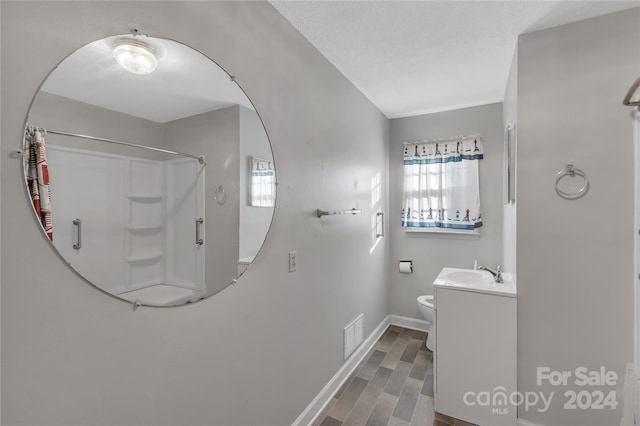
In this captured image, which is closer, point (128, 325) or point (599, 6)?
point (128, 325)

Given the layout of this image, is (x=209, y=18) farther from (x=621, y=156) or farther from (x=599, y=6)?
(x=621, y=156)

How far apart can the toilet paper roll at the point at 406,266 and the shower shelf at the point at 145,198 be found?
280 centimetres

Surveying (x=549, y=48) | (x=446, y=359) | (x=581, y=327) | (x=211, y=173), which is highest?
(x=549, y=48)

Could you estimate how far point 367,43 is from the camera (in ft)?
6.17

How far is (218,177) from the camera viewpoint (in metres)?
1.24

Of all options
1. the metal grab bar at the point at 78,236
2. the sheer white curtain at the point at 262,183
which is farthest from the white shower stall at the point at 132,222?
the sheer white curtain at the point at 262,183

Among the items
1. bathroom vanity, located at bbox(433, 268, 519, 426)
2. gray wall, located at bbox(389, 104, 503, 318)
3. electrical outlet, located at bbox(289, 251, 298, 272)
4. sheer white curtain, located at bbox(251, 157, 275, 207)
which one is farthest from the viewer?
gray wall, located at bbox(389, 104, 503, 318)

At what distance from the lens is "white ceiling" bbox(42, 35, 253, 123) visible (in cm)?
82

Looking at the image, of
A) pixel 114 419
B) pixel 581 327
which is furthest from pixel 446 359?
pixel 114 419

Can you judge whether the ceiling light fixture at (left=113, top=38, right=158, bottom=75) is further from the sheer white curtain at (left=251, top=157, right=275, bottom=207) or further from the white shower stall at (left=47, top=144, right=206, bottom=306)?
the sheer white curtain at (left=251, top=157, right=275, bottom=207)

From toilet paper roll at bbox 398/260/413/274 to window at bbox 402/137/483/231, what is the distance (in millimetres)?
394

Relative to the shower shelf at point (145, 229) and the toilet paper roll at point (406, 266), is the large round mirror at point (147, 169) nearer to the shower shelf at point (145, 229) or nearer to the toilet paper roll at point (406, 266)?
the shower shelf at point (145, 229)

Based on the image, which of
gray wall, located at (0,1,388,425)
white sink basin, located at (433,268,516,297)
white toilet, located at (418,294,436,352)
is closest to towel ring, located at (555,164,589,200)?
white sink basin, located at (433,268,516,297)

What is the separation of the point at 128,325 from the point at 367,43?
2.00 m
